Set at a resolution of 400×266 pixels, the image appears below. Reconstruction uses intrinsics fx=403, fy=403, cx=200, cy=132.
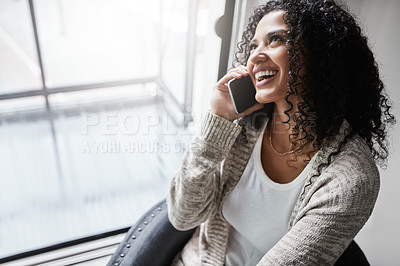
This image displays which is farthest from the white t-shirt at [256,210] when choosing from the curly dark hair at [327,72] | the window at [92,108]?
the window at [92,108]

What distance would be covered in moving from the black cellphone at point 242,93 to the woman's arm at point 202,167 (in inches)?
1.9

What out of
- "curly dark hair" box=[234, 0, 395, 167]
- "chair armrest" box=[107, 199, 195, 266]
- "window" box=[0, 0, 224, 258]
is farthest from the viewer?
"window" box=[0, 0, 224, 258]

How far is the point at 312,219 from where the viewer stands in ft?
2.76

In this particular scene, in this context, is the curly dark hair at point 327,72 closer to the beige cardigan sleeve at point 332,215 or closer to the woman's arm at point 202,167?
the beige cardigan sleeve at point 332,215

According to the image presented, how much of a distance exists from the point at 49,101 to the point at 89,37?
2.09 ft

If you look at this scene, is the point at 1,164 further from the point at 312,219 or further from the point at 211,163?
the point at 312,219

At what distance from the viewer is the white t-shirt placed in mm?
961

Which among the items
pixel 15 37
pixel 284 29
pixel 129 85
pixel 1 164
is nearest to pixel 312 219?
pixel 284 29

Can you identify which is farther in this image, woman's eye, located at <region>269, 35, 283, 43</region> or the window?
the window

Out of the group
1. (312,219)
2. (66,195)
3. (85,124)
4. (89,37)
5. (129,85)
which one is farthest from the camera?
(89,37)

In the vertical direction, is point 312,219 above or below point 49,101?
above

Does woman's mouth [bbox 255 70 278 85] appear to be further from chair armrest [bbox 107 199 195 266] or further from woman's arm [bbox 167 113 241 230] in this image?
chair armrest [bbox 107 199 195 266]

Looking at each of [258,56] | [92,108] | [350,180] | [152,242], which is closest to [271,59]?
[258,56]

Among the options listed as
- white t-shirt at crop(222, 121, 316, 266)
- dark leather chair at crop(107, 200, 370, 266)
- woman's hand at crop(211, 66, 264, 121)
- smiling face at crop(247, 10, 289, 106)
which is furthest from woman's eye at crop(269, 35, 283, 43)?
dark leather chair at crop(107, 200, 370, 266)
